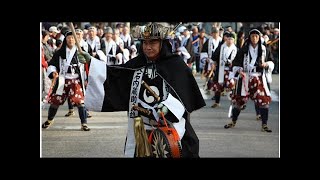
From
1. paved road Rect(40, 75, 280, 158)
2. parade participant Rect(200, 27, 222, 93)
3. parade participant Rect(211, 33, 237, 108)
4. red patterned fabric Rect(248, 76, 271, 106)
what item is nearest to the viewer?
paved road Rect(40, 75, 280, 158)

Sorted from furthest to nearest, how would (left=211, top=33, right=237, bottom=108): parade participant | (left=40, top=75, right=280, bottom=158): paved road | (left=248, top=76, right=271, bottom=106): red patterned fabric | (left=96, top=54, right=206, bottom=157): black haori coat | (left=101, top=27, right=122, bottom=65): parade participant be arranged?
(left=211, top=33, right=237, bottom=108): parade participant, (left=101, top=27, right=122, bottom=65): parade participant, (left=248, top=76, right=271, bottom=106): red patterned fabric, (left=40, top=75, right=280, bottom=158): paved road, (left=96, top=54, right=206, bottom=157): black haori coat

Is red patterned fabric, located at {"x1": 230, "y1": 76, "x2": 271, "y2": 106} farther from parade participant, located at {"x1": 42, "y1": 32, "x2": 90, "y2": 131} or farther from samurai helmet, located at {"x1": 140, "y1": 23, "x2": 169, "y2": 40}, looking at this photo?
samurai helmet, located at {"x1": 140, "y1": 23, "x2": 169, "y2": 40}

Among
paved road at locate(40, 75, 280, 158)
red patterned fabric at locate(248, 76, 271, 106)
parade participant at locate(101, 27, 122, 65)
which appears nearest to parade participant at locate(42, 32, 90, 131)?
paved road at locate(40, 75, 280, 158)

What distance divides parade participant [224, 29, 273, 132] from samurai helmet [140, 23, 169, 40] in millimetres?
3559

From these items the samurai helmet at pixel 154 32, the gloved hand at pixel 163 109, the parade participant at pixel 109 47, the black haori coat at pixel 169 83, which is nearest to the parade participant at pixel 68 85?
the parade participant at pixel 109 47

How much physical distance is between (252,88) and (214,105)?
2466 millimetres

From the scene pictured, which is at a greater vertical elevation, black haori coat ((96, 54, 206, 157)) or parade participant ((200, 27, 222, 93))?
parade participant ((200, 27, 222, 93))

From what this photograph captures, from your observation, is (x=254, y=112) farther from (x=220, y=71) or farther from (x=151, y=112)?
(x=151, y=112)

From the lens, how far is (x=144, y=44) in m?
6.55

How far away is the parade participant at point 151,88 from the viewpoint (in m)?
6.50

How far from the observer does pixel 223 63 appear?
12.5 meters

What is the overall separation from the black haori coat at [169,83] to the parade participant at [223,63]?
5.42 meters

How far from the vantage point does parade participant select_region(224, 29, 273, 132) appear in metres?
10.0

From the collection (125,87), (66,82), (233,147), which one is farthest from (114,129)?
(125,87)
